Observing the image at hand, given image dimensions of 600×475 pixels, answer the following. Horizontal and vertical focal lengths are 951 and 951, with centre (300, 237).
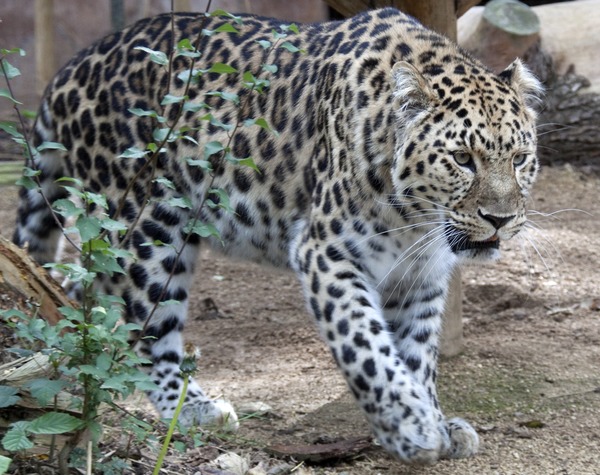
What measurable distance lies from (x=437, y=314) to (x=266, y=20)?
207 centimetres

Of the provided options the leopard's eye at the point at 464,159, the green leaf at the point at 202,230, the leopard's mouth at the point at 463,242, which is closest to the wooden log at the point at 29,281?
the green leaf at the point at 202,230

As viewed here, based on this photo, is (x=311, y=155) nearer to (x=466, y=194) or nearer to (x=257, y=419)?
(x=466, y=194)

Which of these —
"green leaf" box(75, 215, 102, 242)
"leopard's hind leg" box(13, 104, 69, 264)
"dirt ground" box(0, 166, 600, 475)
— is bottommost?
"dirt ground" box(0, 166, 600, 475)

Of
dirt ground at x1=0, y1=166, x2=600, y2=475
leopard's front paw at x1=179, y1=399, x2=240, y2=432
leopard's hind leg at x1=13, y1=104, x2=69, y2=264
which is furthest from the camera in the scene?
leopard's hind leg at x1=13, y1=104, x2=69, y2=264

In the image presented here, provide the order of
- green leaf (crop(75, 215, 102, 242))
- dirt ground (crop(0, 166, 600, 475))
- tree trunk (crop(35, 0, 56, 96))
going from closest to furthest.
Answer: green leaf (crop(75, 215, 102, 242)), dirt ground (crop(0, 166, 600, 475)), tree trunk (crop(35, 0, 56, 96))

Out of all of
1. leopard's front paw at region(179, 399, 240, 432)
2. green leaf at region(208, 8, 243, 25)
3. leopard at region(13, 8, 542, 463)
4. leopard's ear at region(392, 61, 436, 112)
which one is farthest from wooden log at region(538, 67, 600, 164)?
green leaf at region(208, 8, 243, 25)

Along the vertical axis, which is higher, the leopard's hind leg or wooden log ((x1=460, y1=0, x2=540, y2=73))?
wooden log ((x1=460, y1=0, x2=540, y2=73))

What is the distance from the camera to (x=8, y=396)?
3.40m

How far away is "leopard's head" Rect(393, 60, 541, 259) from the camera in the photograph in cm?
446

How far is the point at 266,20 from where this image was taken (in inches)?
229

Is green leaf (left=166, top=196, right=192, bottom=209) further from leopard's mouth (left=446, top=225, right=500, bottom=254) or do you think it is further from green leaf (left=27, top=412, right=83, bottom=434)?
leopard's mouth (left=446, top=225, right=500, bottom=254)

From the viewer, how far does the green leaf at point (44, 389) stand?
3.26m

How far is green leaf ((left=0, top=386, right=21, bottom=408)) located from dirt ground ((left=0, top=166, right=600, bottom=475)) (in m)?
0.86

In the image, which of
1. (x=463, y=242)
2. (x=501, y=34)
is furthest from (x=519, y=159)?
(x=501, y=34)
